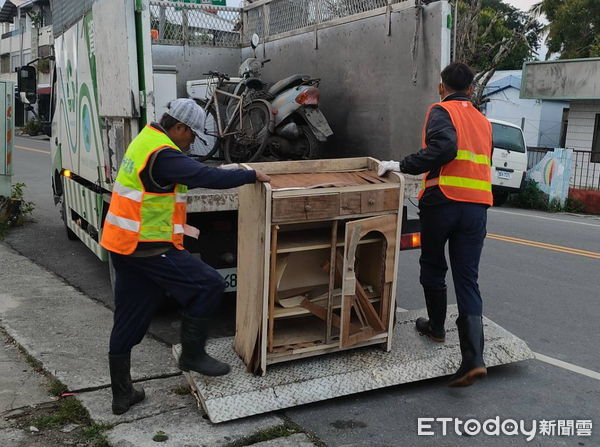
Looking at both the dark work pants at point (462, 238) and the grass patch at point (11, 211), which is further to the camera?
the grass patch at point (11, 211)

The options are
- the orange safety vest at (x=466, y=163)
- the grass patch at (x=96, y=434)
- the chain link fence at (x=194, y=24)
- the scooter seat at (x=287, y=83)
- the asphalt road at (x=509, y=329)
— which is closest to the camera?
the grass patch at (x=96, y=434)

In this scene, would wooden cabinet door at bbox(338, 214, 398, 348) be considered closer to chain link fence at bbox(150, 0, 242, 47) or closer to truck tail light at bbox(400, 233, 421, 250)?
truck tail light at bbox(400, 233, 421, 250)

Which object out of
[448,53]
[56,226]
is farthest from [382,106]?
[56,226]

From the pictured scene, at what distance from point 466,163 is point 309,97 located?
254cm

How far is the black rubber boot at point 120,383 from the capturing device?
3.80 metres

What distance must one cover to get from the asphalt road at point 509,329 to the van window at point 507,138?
3.87 metres

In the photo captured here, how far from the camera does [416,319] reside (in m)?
4.86

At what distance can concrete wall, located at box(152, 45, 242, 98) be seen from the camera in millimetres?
7887

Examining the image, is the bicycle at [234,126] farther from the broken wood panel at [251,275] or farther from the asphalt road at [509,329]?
the broken wood panel at [251,275]

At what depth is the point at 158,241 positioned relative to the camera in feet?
12.2

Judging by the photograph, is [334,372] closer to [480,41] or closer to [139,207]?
[139,207]

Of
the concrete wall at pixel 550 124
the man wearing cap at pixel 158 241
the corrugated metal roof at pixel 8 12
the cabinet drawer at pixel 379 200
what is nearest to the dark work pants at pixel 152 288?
the man wearing cap at pixel 158 241

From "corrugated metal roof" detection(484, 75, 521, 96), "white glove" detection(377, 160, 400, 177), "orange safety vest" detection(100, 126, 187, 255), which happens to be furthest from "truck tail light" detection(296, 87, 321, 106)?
"corrugated metal roof" detection(484, 75, 521, 96)

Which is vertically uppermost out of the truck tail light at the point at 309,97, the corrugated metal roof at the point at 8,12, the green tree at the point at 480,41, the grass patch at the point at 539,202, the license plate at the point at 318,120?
the corrugated metal roof at the point at 8,12
